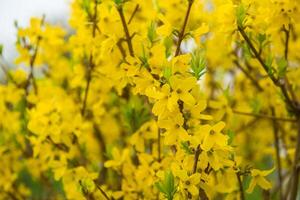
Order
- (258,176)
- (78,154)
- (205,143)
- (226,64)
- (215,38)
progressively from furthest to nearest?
(226,64) < (215,38) < (78,154) < (258,176) < (205,143)

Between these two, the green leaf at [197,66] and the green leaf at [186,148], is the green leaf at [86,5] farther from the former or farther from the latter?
the green leaf at [186,148]

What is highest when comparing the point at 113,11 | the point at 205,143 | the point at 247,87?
the point at 113,11

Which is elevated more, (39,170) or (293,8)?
(293,8)

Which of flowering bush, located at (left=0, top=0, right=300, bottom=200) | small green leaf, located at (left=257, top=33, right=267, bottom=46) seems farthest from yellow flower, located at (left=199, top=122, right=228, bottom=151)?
small green leaf, located at (left=257, top=33, right=267, bottom=46)

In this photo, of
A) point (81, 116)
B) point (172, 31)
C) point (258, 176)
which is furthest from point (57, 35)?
point (258, 176)

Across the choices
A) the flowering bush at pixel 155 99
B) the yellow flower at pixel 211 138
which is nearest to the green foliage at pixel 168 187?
the flowering bush at pixel 155 99

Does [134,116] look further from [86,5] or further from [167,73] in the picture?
[167,73]

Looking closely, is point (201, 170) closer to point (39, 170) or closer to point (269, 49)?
point (269, 49)

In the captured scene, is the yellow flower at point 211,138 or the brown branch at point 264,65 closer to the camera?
the yellow flower at point 211,138
